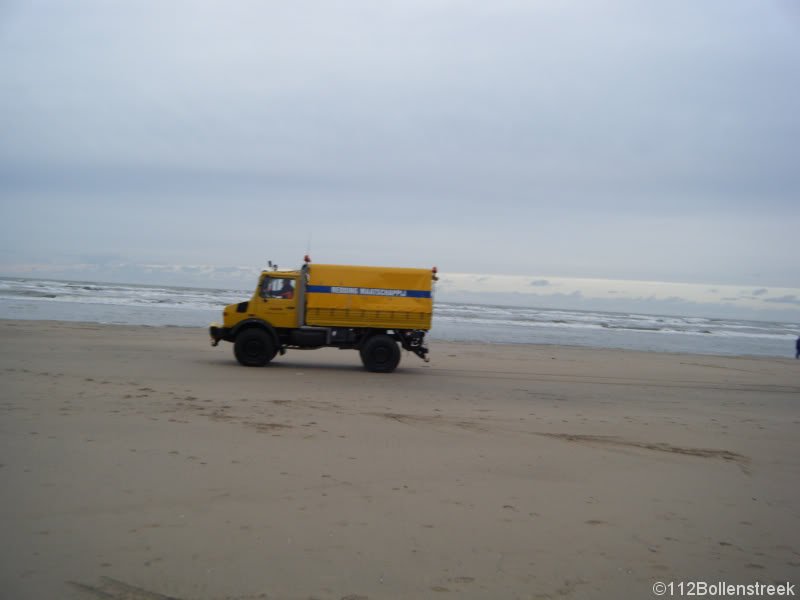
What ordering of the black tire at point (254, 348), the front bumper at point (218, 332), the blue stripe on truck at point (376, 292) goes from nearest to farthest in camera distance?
the blue stripe on truck at point (376, 292) → the black tire at point (254, 348) → the front bumper at point (218, 332)

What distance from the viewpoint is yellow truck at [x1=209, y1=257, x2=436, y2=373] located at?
1462 cm

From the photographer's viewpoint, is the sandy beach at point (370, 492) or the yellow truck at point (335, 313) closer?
the sandy beach at point (370, 492)

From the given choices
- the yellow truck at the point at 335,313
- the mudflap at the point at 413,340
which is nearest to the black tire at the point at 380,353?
the yellow truck at the point at 335,313

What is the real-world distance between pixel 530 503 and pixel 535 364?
13.4 metres

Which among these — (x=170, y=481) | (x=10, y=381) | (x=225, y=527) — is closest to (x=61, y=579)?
(x=225, y=527)

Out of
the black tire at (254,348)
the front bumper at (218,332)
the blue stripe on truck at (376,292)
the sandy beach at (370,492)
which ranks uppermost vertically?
the blue stripe on truck at (376,292)

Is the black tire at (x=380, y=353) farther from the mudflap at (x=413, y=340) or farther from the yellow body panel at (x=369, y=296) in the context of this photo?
the yellow body panel at (x=369, y=296)

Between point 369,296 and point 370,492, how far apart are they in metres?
8.92

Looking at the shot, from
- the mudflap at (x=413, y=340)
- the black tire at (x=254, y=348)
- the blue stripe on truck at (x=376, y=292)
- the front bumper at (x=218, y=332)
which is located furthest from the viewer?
the mudflap at (x=413, y=340)

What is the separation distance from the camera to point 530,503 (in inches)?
232

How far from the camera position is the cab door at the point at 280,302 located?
48.6 ft

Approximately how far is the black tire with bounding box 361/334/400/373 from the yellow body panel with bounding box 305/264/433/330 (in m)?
0.52

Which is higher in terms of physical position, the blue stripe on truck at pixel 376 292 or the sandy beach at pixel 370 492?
the blue stripe on truck at pixel 376 292

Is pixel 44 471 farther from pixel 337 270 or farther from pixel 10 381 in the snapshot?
pixel 337 270
